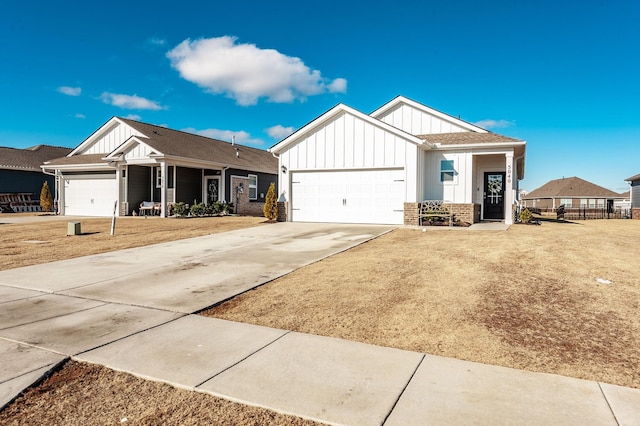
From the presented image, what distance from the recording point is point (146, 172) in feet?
78.2

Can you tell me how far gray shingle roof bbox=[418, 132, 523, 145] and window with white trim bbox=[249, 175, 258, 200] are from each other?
13795 mm

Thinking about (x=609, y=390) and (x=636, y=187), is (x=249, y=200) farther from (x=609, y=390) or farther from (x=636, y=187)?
(x=636, y=187)

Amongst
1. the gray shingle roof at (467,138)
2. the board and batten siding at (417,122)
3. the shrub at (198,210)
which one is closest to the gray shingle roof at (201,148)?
the shrub at (198,210)

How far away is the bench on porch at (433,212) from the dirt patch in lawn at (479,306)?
21.8ft

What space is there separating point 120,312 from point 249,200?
22419 millimetres

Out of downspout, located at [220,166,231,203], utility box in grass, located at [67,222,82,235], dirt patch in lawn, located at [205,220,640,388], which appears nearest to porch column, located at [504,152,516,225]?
dirt patch in lawn, located at [205,220,640,388]

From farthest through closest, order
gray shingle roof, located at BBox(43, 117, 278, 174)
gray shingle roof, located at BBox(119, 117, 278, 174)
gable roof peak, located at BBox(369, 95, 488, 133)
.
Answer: gray shingle roof, located at BBox(119, 117, 278, 174), gray shingle roof, located at BBox(43, 117, 278, 174), gable roof peak, located at BBox(369, 95, 488, 133)

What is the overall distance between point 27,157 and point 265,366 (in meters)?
37.3

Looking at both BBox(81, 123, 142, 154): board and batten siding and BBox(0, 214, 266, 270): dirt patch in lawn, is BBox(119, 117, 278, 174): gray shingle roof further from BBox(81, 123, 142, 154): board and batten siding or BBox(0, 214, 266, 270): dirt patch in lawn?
BBox(0, 214, 266, 270): dirt patch in lawn

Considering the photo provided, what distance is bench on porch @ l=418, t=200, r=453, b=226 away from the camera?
50.5 ft

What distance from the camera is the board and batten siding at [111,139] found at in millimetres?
24719

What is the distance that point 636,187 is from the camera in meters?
35.3

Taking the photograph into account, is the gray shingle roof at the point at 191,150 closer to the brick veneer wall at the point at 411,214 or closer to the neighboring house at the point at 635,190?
the brick veneer wall at the point at 411,214

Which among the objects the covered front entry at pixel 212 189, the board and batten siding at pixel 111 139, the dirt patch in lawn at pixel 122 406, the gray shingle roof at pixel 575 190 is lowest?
the dirt patch in lawn at pixel 122 406
